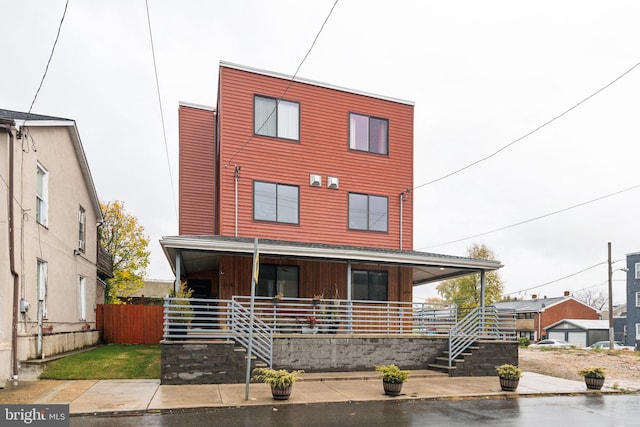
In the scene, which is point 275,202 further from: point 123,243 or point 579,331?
point 579,331

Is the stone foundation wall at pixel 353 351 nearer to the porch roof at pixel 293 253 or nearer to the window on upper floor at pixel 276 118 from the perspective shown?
the porch roof at pixel 293 253

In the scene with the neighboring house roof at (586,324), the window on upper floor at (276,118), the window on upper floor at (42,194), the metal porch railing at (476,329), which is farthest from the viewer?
the neighboring house roof at (586,324)

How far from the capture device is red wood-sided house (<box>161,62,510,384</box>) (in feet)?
56.4

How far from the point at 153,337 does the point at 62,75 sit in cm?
1292

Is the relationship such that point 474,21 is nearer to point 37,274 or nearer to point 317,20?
point 317,20

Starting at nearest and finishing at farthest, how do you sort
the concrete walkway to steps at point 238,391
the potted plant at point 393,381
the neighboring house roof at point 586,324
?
the concrete walkway to steps at point 238,391, the potted plant at point 393,381, the neighboring house roof at point 586,324

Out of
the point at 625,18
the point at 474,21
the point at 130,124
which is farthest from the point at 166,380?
the point at 130,124

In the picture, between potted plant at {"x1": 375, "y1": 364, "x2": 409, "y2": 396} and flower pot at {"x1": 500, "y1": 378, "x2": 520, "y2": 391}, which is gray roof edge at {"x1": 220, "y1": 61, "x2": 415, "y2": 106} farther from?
flower pot at {"x1": 500, "y1": 378, "x2": 520, "y2": 391}

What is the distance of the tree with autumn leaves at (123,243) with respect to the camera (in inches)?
1403

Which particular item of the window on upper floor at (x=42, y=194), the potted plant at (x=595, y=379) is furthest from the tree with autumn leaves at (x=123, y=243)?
the potted plant at (x=595, y=379)

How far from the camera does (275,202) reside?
18422 millimetres

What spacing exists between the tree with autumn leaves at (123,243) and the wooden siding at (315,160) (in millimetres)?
20178

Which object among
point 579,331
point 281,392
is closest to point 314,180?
point 281,392

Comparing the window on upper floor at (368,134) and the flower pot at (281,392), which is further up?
the window on upper floor at (368,134)
